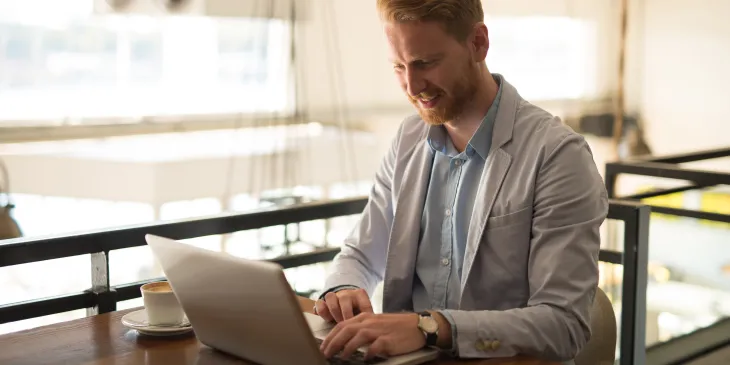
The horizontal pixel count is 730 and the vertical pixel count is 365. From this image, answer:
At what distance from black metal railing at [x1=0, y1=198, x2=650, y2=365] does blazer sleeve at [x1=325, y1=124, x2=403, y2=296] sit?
290 mm

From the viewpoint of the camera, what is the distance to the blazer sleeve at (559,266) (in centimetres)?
133

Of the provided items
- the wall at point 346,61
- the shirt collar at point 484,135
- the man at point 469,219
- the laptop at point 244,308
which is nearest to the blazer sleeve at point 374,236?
the man at point 469,219

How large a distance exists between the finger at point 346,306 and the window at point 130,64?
2.18 m

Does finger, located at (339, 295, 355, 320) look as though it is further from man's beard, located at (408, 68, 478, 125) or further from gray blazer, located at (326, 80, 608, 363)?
man's beard, located at (408, 68, 478, 125)

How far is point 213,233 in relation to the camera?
1849 mm

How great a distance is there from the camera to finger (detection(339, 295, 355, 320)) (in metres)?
1.40

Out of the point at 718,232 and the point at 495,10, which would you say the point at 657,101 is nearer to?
the point at 495,10

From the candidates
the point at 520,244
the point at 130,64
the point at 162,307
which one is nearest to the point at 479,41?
the point at 520,244

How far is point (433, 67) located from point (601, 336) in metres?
0.62

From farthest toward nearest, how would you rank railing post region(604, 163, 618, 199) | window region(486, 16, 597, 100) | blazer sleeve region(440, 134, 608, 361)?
1. window region(486, 16, 597, 100)
2. railing post region(604, 163, 618, 199)
3. blazer sleeve region(440, 134, 608, 361)

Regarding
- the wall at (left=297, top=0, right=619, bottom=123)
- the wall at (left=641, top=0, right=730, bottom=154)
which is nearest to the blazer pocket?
the wall at (left=297, top=0, right=619, bottom=123)

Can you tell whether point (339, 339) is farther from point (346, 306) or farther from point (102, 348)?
point (102, 348)

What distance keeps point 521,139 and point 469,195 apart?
14 cm

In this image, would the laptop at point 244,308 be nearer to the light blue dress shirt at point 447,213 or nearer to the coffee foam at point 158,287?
the coffee foam at point 158,287
